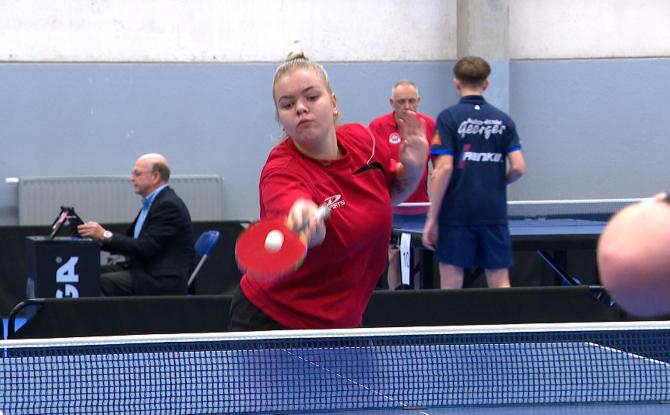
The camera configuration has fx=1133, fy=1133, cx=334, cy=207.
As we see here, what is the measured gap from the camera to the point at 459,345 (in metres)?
3.26

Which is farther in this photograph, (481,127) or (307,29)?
(307,29)

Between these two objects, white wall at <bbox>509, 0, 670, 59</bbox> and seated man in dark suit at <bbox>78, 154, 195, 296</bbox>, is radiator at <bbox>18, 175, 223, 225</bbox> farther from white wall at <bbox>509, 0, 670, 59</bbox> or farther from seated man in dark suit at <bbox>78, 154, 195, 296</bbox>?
seated man in dark suit at <bbox>78, 154, 195, 296</bbox>

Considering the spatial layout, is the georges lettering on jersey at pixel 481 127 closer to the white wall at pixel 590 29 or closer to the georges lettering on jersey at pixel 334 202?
the georges lettering on jersey at pixel 334 202

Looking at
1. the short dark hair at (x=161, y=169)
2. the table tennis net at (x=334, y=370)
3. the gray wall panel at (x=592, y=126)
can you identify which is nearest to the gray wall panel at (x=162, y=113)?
the gray wall panel at (x=592, y=126)

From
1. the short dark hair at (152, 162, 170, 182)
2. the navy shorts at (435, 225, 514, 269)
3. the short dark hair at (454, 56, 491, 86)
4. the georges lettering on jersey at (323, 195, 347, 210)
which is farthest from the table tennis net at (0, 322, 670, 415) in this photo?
the short dark hair at (152, 162, 170, 182)

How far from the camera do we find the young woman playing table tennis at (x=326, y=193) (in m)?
2.48

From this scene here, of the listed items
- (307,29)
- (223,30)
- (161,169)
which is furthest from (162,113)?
(161,169)

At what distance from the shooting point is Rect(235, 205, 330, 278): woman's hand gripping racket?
206 centimetres

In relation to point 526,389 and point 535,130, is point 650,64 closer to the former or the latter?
point 535,130

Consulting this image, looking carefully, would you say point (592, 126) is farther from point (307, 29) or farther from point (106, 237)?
point (106, 237)

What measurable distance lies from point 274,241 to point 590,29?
29.8 ft

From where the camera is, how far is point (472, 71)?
5348 mm

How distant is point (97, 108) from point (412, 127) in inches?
301

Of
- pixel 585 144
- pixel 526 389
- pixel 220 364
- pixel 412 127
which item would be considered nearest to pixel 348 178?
pixel 412 127
